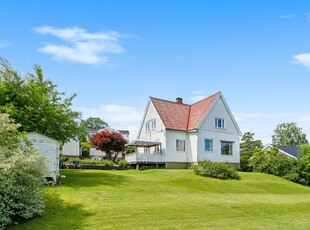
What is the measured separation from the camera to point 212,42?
55.5 ft

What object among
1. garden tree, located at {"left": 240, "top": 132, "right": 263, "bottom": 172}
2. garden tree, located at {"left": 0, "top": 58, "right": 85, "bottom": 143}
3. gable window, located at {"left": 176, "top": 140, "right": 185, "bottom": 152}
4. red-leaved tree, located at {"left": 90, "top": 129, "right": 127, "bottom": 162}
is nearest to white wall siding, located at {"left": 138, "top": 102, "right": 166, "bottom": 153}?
gable window, located at {"left": 176, "top": 140, "right": 185, "bottom": 152}

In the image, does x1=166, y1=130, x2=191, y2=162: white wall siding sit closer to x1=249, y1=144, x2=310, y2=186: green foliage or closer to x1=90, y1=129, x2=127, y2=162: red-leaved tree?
x1=90, y1=129, x2=127, y2=162: red-leaved tree

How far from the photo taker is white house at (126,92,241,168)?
91.7 ft

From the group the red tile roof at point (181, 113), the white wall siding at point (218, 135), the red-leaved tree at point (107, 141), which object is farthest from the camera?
the red-leaved tree at point (107, 141)

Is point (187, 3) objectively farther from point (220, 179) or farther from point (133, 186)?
point (220, 179)

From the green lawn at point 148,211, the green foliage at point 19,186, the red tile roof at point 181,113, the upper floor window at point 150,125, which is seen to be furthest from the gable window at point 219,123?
→ the green foliage at point 19,186

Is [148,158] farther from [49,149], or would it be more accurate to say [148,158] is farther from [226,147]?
[49,149]

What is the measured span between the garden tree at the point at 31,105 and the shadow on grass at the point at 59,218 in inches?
284

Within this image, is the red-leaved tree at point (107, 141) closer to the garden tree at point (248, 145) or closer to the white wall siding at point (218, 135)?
the white wall siding at point (218, 135)

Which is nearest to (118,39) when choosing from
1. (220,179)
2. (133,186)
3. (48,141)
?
(48,141)

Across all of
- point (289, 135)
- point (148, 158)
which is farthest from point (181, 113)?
point (289, 135)

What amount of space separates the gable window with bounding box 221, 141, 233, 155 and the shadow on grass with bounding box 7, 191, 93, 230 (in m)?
22.4

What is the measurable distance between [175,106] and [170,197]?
19.2m

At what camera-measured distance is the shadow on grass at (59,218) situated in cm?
852
